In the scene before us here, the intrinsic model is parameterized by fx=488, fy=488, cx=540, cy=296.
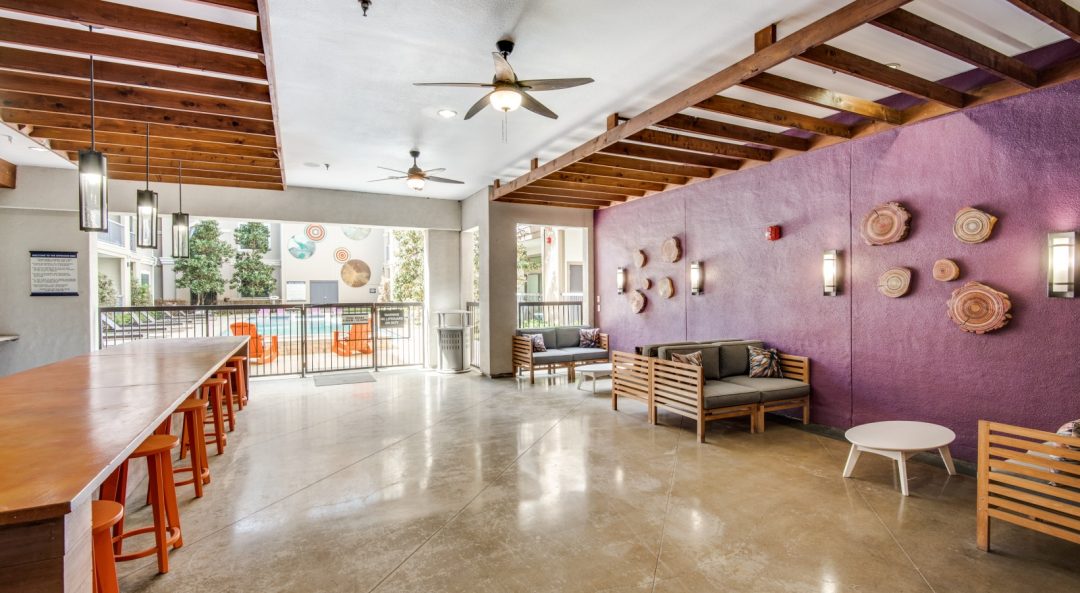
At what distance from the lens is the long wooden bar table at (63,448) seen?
1255 millimetres

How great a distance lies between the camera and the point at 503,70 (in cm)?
322

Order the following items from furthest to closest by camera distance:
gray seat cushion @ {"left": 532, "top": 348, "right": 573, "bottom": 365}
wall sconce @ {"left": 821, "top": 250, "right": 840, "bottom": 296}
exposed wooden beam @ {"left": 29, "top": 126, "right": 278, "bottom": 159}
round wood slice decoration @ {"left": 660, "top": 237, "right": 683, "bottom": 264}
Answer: gray seat cushion @ {"left": 532, "top": 348, "right": 573, "bottom": 365} < round wood slice decoration @ {"left": 660, "top": 237, "right": 683, "bottom": 264} < wall sconce @ {"left": 821, "top": 250, "right": 840, "bottom": 296} < exposed wooden beam @ {"left": 29, "top": 126, "right": 278, "bottom": 159}

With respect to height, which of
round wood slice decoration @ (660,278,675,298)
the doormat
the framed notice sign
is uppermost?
the framed notice sign

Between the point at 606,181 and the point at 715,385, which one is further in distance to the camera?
the point at 606,181

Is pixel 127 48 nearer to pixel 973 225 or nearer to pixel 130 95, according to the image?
pixel 130 95

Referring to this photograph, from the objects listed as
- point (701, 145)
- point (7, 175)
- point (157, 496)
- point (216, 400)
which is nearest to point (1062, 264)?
point (701, 145)

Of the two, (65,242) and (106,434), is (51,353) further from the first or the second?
(106,434)

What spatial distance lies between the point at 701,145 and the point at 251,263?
17136 mm

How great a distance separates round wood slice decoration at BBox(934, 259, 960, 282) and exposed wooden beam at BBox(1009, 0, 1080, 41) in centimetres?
171

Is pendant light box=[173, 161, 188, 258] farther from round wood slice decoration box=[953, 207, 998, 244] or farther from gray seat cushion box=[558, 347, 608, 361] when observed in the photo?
round wood slice decoration box=[953, 207, 998, 244]

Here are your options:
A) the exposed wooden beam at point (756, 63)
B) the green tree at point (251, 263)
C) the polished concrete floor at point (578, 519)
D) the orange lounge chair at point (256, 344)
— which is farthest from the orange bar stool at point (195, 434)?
the green tree at point (251, 263)

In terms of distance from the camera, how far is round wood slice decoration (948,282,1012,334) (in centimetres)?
366

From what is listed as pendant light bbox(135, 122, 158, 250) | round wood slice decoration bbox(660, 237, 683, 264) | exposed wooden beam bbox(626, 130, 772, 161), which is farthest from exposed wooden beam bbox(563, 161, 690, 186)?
pendant light bbox(135, 122, 158, 250)

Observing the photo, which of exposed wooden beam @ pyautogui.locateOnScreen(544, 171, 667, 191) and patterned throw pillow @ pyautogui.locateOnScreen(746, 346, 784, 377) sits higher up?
exposed wooden beam @ pyautogui.locateOnScreen(544, 171, 667, 191)
